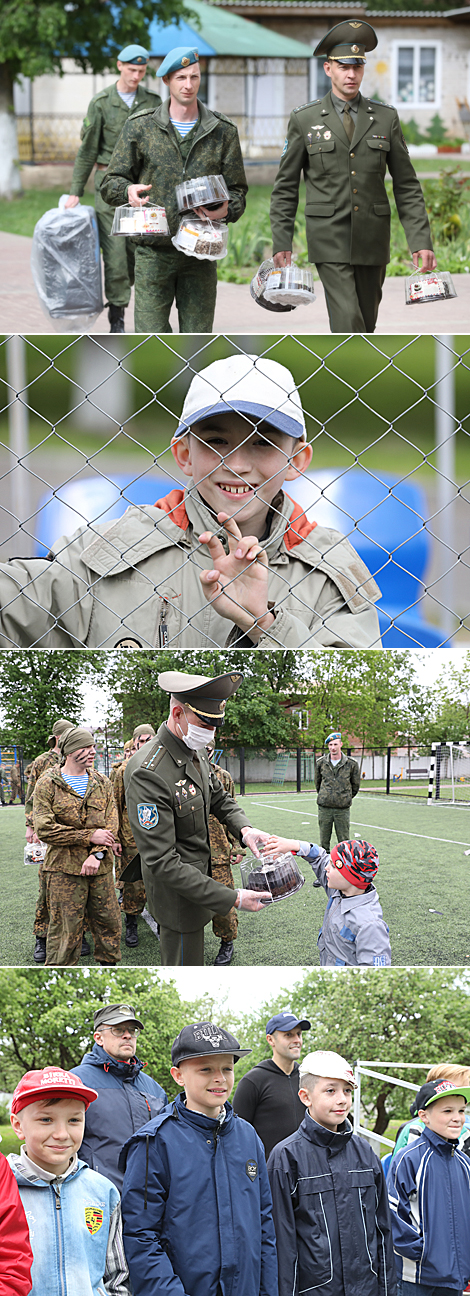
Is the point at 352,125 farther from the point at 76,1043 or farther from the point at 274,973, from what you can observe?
the point at 76,1043

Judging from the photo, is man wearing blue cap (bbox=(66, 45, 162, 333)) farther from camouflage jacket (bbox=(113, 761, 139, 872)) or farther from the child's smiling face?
camouflage jacket (bbox=(113, 761, 139, 872))

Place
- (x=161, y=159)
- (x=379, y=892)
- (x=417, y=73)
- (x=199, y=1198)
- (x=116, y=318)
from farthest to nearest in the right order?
(x=417, y=73)
(x=116, y=318)
(x=161, y=159)
(x=379, y=892)
(x=199, y=1198)

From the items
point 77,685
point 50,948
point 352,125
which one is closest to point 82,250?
point 352,125

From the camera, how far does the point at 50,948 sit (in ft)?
13.7

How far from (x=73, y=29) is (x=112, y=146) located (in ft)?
26.9

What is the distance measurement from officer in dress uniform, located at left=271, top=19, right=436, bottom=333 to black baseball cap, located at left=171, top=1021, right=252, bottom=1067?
3.41 meters

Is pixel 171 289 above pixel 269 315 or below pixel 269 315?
below

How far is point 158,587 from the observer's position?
3.75 meters

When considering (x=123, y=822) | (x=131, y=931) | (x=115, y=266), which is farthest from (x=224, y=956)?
(x=115, y=266)

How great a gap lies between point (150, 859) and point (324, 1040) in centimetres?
341

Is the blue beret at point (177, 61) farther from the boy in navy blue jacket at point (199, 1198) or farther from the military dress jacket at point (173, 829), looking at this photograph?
the boy in navy blue jacket at point (199, 1198)

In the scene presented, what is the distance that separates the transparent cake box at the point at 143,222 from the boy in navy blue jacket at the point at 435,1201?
3765 millimetres

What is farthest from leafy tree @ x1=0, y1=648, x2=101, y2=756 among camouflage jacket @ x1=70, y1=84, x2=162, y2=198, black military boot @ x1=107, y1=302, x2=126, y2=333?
camouflage jacket @ x1=70, y1=84, x2=162, y2=198

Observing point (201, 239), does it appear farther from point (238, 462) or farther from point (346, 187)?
point (238, 462)
